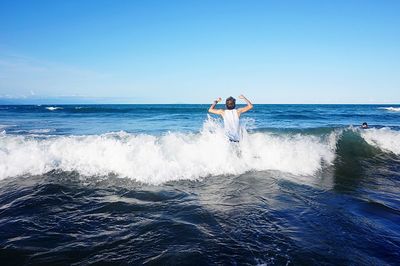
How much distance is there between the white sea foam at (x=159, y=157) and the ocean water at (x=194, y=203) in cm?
4

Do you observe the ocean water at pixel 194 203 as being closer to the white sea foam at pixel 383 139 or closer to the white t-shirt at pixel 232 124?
the white t-shirt at pixel 232 124

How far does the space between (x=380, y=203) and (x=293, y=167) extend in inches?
128

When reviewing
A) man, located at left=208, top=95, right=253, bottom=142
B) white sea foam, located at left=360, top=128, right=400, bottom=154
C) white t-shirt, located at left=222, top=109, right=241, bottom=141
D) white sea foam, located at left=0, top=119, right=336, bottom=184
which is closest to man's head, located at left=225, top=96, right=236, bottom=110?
man, located at left=208, top=95, right=253, bottom=142

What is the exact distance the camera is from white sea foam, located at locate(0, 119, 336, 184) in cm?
787

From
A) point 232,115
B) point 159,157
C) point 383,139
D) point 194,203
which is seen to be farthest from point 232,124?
point 383,139

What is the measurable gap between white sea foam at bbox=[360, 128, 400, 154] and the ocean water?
2067mm

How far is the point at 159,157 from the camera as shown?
8539 mm

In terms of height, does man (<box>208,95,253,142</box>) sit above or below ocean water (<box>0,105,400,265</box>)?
above

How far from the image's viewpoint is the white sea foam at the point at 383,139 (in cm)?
1287

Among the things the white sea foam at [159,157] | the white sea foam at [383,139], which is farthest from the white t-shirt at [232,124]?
the white sea foam at [383,139]

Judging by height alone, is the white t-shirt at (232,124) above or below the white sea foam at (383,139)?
above

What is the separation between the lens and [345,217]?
495 cm

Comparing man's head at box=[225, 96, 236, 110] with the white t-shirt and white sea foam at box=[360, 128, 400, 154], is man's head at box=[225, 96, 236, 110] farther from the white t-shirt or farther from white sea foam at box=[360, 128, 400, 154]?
white sea foam at box=[360, 128, 400, 154]

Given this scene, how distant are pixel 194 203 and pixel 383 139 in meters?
12.1
